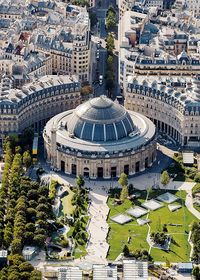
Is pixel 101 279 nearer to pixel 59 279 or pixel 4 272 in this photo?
pixel 59 279

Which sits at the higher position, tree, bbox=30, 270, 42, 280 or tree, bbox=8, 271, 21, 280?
tree, bbox=8, 271, 21, 280

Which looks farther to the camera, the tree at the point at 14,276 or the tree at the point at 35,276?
the tree at the point at 35,276

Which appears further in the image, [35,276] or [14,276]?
[35,276]

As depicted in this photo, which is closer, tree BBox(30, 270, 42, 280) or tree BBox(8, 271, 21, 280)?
tree BBox(8, 271, 21, 280)

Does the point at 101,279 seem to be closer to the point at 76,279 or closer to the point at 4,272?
the point at 76,279

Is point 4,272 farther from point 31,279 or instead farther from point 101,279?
point 101,279

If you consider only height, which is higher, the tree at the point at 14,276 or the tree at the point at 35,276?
the tree at the point at 14,276

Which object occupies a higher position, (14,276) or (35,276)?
(14,276)

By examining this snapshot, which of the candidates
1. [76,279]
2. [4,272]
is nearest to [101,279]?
[76,279]

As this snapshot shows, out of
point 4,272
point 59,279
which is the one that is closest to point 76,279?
point 59,279
